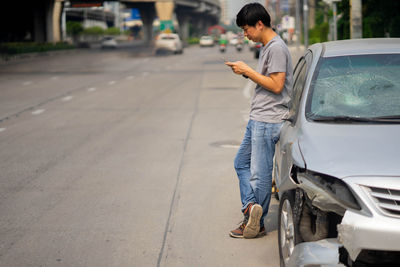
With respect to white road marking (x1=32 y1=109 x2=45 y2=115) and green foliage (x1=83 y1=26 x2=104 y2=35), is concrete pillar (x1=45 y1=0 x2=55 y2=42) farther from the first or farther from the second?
green foliage (x1=83 y1=26 x2=104 y2=35)

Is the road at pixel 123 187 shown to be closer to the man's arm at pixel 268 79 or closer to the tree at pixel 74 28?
the man's arm at pixel 268 79

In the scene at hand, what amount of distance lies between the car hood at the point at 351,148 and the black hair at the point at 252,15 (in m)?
1.16

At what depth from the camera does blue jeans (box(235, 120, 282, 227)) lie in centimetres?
541

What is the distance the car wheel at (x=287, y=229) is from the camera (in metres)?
4.38

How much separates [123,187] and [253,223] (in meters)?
2.61

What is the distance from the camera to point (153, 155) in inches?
390

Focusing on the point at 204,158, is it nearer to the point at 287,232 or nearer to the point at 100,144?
the point at 100,144

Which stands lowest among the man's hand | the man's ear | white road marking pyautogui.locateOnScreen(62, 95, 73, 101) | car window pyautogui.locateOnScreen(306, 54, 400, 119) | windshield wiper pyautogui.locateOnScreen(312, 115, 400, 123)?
white road marking pyautogui.locateOnScreen(62, 95, 73, 101)

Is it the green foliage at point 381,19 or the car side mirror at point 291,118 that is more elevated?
the green foliage at point 381,19

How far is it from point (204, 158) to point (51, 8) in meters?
60.6

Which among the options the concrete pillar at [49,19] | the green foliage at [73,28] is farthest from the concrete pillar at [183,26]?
the concrete pillar at [49,19]

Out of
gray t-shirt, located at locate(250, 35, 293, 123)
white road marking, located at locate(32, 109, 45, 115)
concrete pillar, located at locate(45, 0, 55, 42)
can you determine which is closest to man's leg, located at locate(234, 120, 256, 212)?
gray t-shirt, located at locate(250, 35, 293, 123)

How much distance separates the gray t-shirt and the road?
109 centimetres

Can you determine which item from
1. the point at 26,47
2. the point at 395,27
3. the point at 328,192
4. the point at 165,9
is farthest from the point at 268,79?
the point at 165,9
